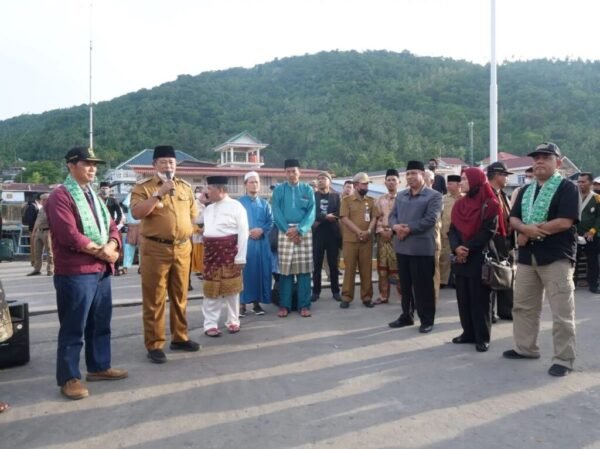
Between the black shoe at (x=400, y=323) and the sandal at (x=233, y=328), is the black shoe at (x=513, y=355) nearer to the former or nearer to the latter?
the black shoe at (x=400, y=323)

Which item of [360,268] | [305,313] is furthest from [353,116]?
[305,313]

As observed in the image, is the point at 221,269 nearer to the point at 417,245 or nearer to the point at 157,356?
the point at 157,356

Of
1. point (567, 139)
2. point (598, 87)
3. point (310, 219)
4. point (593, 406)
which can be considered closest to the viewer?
point (593, 406)

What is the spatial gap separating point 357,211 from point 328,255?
0.97 metres

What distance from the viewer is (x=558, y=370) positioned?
4469 mm

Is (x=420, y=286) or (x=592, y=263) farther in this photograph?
(x=592, y=263)

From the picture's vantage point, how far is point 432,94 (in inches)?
2499

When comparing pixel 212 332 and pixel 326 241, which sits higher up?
pixel 326 241

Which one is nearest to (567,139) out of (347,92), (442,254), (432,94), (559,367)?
(432,94)

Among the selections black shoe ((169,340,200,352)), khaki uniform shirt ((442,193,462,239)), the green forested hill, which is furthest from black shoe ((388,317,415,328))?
the green forested hill

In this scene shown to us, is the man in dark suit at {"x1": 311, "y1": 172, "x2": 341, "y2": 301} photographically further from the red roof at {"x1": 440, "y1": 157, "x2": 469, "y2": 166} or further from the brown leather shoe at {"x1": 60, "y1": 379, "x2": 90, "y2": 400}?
the red roof at {"x1": 440, "y1": 157, "x2": 469, "y2": 166}

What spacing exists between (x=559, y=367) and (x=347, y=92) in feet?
222

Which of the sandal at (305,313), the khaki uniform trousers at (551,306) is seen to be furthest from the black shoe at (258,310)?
the khaki uniform trousers at (551,306)

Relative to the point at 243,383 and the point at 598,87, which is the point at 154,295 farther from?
the point at 598,87
